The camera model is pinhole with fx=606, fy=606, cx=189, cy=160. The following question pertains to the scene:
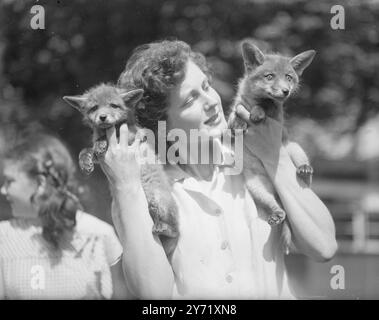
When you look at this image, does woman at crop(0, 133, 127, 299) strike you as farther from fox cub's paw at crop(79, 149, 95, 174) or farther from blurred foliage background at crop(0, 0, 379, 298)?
fox cub's paw at crop(79, 149, 95, 174)

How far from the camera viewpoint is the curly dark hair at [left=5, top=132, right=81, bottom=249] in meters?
2.89

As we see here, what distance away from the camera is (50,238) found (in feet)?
9.27

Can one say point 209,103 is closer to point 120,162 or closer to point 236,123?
point 236,123

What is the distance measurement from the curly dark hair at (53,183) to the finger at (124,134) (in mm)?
845

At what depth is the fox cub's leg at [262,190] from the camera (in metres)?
2.28

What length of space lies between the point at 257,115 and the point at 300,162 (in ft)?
0.84

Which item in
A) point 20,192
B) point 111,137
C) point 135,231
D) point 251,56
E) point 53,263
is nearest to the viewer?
point 135,231

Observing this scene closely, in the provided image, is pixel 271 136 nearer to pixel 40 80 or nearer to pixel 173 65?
pixel 173 65

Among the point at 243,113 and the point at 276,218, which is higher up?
the point at 243,113

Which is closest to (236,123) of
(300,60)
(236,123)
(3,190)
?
(236,123)

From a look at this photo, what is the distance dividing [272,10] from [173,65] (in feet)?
4.87

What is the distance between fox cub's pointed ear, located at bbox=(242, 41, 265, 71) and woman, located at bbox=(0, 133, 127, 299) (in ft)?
3.24

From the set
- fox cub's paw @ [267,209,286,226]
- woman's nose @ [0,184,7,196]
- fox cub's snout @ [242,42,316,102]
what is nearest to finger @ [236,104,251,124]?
fox cub's snout @ [242,42,316,102]
